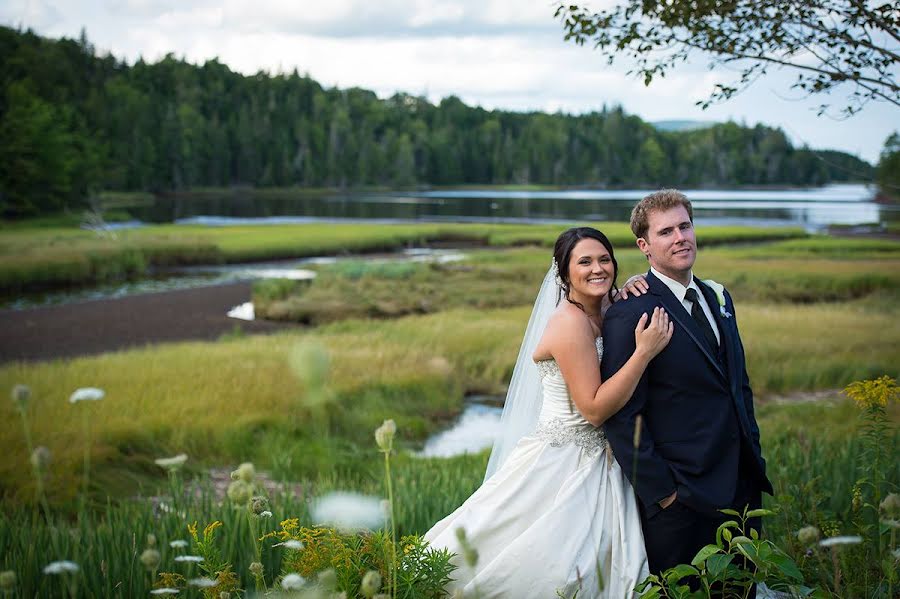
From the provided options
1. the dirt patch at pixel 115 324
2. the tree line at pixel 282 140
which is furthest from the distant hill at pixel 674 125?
the dirt patch at pixel 115 324

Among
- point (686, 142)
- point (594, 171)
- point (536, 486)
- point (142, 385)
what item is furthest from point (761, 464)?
point (594, 171)

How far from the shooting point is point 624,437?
3.11 meters

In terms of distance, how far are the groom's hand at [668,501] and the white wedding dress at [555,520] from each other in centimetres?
14

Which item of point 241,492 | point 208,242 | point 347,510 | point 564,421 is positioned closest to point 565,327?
point 564,421

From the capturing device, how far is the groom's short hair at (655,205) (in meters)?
3.14

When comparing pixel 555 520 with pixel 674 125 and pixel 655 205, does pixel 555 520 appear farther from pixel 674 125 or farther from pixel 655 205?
pixel 674 125

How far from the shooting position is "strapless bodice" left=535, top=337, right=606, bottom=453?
10.9 feet

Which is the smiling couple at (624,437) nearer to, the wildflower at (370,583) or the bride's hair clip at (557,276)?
the bride's hair clip at (557,276)

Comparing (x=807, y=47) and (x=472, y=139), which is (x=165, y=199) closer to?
(x=472, y=139)

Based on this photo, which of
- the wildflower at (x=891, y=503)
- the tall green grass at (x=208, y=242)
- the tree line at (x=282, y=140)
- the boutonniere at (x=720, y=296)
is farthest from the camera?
the tree line at (x=282, y=140)

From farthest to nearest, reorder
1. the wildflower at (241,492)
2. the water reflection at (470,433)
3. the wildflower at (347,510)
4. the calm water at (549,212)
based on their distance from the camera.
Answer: the calm water at (549,212) < the water reflection at (470,433) < the wildflower at (347,510) < the wildflower at (241,492)

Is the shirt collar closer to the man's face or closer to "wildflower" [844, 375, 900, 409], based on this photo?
the man's face

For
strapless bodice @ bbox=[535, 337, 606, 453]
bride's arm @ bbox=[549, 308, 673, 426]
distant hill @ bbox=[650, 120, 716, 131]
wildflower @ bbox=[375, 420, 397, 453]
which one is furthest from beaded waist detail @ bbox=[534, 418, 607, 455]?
distant hill @ bbox=[650, 120, 716, 131]

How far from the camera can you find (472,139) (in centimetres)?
11738
